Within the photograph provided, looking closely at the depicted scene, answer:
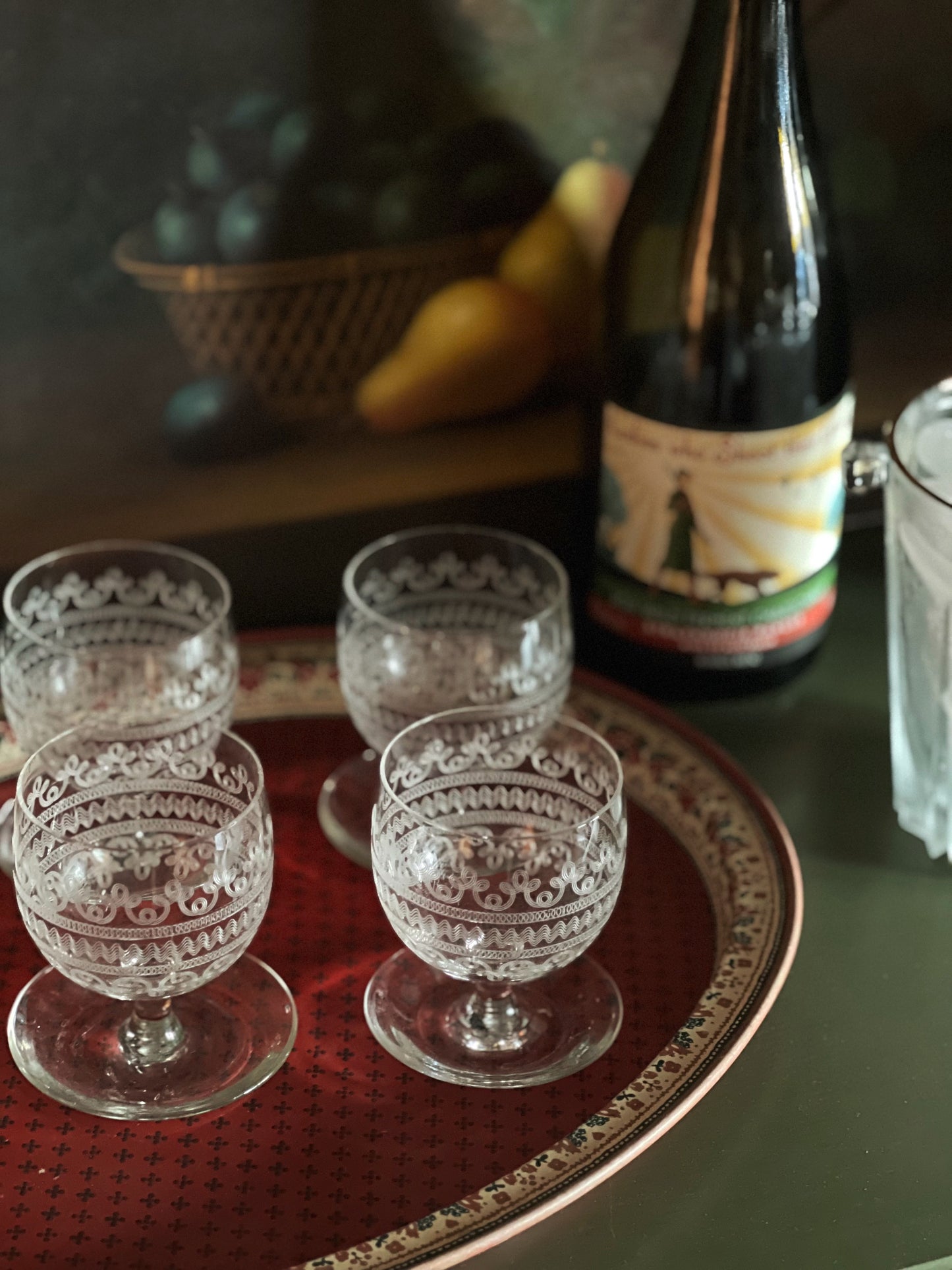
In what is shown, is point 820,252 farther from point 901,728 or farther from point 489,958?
point 489,958

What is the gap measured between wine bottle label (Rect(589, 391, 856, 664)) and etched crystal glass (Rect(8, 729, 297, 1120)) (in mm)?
254

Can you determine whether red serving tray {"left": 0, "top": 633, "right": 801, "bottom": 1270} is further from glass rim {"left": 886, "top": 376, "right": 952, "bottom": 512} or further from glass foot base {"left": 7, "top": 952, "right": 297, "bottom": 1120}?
glass rim {"left": 886, "top": 376, "right": 952, "bottom": 512}

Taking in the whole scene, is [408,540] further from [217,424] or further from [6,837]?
[6,837]

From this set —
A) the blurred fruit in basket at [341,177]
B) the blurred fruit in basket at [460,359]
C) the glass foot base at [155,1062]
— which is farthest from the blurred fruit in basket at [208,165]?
the glass foot base at [155,1062]

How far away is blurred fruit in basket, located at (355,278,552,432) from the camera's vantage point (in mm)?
833

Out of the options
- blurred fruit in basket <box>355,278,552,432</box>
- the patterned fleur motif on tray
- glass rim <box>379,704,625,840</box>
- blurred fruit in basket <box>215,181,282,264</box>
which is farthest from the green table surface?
blurred fruit in basket <box>215,181,282,264</box>

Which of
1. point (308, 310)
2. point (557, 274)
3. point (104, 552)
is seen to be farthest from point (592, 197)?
point (104, 552)

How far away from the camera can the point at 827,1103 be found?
613 mm

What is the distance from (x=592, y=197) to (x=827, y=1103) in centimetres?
48

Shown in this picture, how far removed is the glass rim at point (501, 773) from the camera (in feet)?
2.03

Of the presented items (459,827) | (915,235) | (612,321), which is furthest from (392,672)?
(915,235)

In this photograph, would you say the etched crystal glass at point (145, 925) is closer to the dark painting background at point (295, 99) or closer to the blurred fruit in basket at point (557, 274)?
the dark painting background at point (295, 99)

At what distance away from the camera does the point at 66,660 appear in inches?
30.5

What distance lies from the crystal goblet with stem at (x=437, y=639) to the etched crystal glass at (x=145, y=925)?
93mm
